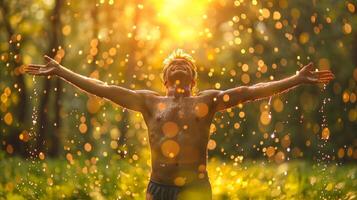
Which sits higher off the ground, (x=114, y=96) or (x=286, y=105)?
(x=286, y=105)

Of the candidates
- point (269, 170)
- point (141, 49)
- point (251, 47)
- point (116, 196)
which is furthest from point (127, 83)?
point (116, 196)

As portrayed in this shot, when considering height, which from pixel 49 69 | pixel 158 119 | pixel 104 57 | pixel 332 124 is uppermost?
pixel 104 57

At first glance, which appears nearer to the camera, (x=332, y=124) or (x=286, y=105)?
(x=332, y=124)

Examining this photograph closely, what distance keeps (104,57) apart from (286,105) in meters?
5.76

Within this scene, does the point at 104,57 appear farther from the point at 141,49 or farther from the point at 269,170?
the point at 269,170

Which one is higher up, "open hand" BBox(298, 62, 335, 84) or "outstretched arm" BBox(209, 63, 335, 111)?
"open hand" BBox(298, 62, 335, 84)

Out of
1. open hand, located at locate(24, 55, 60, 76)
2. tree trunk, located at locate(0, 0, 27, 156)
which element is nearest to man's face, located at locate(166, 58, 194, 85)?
open hand, located at locate(24, 55, 60, 76)

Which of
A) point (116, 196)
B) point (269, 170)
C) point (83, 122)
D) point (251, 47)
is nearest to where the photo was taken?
point (116, 196)

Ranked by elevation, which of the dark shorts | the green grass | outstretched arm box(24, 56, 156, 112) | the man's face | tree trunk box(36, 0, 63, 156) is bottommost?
the dark shorts

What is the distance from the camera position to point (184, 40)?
20156 mm

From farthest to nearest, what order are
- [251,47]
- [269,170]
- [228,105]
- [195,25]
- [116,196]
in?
[251,47] → [195,25] → [269,170] → [116,196] → [228,105]

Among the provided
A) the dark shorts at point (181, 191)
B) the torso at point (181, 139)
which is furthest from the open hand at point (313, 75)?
the dark shorts at point (181, 191)

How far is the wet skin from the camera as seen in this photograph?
547 cm

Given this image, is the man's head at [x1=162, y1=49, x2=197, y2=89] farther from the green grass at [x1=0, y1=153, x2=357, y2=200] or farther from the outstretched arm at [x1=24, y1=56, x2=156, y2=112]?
the green grass at [x1=0, y1=153, x2=357, y2=200]
